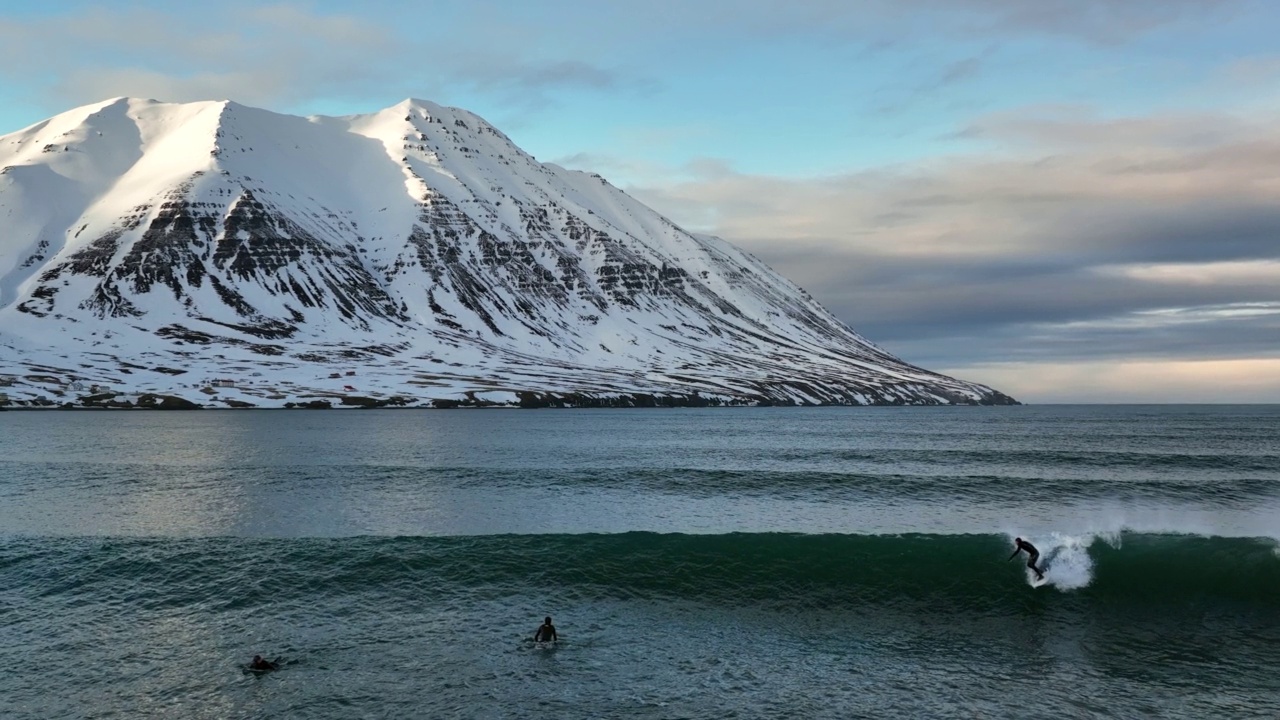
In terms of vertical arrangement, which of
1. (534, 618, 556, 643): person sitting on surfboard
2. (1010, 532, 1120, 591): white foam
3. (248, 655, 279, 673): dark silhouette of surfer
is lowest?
(248, 655, 279, 673): dark silhouette of surfer

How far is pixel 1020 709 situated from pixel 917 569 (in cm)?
1583

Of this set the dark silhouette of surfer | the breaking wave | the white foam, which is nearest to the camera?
the dark silhouette of surfer

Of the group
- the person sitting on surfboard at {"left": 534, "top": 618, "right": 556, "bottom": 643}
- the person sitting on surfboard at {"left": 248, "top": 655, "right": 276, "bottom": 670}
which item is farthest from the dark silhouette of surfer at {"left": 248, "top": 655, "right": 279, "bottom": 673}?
the person sitting on surfboard at {"left": 534, "top": 618, "right": 556, "bottom": 643}

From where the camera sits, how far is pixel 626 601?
37.9 metres

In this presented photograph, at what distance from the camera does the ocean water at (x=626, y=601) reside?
1073 inches

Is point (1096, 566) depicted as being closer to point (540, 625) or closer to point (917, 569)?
point (917, 569)

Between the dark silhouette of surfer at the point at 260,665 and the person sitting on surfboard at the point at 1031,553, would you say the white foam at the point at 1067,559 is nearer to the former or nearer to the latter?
the person sitting on surfboard at the point at 1031,553

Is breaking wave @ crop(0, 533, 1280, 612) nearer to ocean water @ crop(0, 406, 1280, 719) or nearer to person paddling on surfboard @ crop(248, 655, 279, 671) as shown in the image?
ocean water @ crop(0, 406, 1280, 719)

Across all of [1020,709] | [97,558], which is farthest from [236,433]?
[1020,709]

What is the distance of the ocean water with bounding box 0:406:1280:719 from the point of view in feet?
89.4

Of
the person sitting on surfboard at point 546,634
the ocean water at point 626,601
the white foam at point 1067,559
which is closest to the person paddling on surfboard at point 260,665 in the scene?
the ocean water at point 626,601

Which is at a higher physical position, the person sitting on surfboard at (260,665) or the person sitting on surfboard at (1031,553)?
the person sitting on surfboard at (1031,553)

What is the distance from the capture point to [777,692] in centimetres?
2722

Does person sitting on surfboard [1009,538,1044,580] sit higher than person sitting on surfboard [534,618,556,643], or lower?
higher
